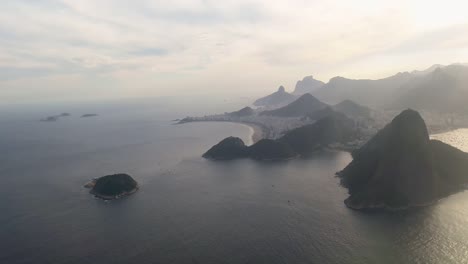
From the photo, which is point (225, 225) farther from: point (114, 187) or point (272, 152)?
point (272, 152)

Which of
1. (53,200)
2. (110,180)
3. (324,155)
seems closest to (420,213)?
(324,155)

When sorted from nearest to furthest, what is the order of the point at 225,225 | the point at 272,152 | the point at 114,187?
the point at 225,225, the point at 114,187, the point at 272,152

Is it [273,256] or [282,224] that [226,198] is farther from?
[273,256]

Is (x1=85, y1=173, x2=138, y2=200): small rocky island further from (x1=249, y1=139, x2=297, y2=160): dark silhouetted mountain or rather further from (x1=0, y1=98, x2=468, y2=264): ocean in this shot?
(x1=249, y1=139, x2=297, y2=160): dark silhouetted mountain

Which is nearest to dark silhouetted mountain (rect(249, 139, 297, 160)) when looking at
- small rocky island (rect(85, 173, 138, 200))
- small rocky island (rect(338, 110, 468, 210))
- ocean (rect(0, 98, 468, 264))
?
ocean (rect(0, 98, 468, 264))

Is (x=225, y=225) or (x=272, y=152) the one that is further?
(x=272, y=152)

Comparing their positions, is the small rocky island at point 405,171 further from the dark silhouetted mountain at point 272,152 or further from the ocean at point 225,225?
the dark silhouetted mountain at point 272,152

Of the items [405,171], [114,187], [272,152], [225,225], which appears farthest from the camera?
[272,152]

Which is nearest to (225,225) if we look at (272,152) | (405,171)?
(405,171)
